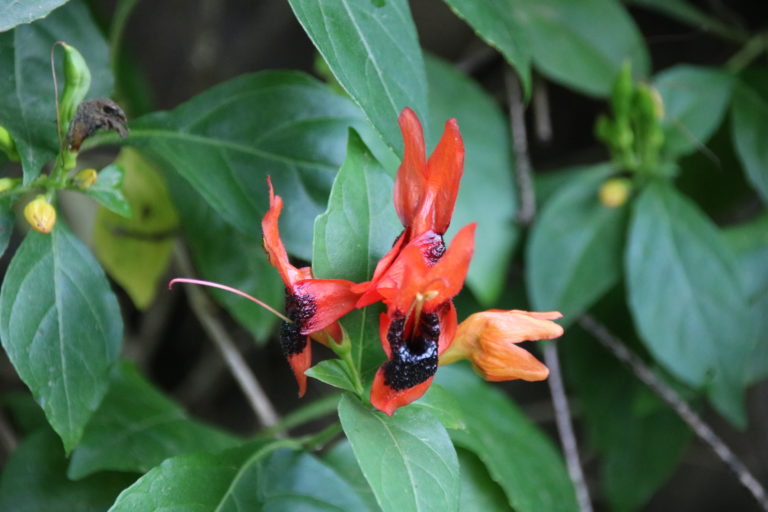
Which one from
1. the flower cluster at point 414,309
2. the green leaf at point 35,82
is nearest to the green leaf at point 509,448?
the flower cluster at point 414,309

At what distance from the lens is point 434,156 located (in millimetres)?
519

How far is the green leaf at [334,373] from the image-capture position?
0.52m

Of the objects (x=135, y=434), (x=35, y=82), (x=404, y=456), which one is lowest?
(x=135, y=434)

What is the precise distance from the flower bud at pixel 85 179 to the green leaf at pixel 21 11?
0.13 meters

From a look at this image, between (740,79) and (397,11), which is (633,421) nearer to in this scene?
(740,79)

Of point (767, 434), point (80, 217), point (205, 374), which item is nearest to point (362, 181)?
point (80, 217)

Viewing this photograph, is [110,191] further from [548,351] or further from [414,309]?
[548,351]

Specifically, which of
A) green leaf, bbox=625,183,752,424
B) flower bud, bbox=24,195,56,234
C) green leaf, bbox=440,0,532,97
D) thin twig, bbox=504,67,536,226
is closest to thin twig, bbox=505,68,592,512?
thin twig, bbox=504,67,536,226

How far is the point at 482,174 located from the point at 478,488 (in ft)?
1.56

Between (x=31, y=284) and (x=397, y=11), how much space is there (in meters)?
0.36

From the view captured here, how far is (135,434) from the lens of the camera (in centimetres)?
75

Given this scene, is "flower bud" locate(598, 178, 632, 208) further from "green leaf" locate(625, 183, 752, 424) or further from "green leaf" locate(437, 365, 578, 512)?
"green leaf" locate(437, 365, 578, 512)

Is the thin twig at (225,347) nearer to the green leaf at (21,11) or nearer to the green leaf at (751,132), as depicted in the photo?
the green leaf at (21,11)

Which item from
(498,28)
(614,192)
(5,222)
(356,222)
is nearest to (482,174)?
(614,192)
